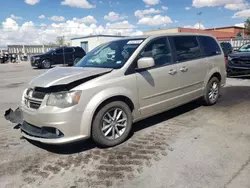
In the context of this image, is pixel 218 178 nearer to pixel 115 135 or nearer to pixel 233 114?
pixel 115 135

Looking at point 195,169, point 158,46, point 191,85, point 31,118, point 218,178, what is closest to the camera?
point 218,178

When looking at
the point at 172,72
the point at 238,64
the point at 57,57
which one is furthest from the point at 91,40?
the point at 172,72

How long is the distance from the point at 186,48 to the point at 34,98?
10.5ft

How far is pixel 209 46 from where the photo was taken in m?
5.88

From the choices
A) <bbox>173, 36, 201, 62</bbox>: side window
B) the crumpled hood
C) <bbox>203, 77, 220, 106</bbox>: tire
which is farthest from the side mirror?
<bbox>203, 77, 220, 106</bbox>: tire

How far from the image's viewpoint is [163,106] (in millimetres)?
4637

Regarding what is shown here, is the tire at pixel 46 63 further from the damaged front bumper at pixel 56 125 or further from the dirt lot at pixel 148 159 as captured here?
the damaged front bumper at pixel 56 125

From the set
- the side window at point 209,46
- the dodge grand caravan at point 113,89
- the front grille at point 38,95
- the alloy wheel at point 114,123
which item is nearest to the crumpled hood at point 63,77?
the dodge grand caravan at point 113,89

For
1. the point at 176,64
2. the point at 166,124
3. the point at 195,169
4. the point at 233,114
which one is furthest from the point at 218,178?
the point at 233,114

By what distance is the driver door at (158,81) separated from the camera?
4.21 meters

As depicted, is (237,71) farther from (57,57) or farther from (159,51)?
(57,57)

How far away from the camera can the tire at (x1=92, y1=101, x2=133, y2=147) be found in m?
3.65

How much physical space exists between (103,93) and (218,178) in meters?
1.90

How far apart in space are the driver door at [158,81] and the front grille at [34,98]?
1571 mm
